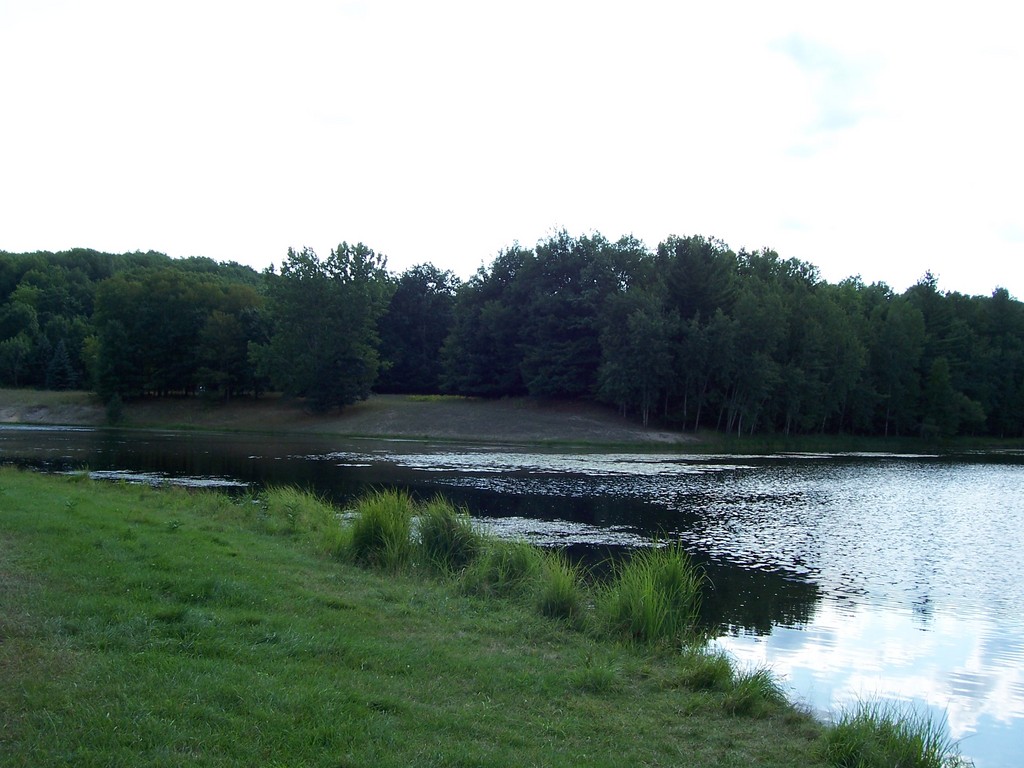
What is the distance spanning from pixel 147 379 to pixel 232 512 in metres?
56.8

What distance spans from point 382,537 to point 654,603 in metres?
5.63

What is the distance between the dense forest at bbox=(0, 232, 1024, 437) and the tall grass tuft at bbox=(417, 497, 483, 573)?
4679 centimetres

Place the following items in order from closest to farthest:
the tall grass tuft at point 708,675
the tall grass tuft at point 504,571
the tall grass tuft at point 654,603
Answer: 1. the tall grass tuft at point 708,675
2. the tall grass tuft at point 654,603
3. the tall grass tuft at point 504,571

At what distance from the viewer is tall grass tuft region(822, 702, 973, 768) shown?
22.3 feet

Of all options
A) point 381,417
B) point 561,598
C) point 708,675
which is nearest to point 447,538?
point 561,598

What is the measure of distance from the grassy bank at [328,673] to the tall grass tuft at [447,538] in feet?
4.16

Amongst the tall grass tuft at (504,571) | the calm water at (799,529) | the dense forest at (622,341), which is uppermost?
the dense forest at (622,341)

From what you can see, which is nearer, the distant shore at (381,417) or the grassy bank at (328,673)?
the grassy bank at (328,673)

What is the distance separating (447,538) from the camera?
15.2 m

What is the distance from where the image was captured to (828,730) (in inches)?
294

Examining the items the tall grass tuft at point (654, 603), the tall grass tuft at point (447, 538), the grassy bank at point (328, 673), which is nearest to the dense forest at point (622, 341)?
the tall grass tuft at point (447, 538)

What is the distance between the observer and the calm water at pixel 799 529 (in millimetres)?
10984

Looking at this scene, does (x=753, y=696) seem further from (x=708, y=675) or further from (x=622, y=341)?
(x=622, y=341)

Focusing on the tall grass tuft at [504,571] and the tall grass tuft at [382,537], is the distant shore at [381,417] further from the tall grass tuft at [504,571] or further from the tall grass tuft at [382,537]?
the tall grass tuft at [504,571]
